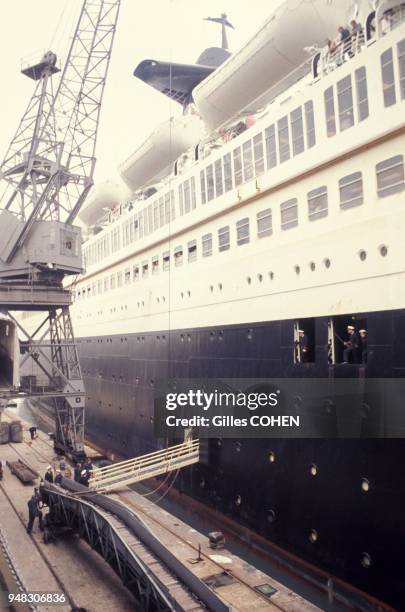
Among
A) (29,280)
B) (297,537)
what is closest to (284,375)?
(297,537)

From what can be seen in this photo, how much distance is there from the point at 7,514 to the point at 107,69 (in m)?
21.5

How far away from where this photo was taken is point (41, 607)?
10.1 m

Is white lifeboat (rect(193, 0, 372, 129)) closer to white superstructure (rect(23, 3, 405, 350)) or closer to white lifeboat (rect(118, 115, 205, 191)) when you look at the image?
white superstructure (rect(23, 3, 405, 350))

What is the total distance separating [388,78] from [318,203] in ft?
9.84

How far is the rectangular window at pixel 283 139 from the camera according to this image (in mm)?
12977

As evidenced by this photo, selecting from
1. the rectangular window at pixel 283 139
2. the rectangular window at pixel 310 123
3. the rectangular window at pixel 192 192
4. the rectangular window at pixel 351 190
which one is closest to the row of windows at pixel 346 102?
the rectangular window at pixel 310 123

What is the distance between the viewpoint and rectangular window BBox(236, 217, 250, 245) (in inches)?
576

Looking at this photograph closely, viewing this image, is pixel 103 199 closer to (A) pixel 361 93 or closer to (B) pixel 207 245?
(B) pixel 207 245

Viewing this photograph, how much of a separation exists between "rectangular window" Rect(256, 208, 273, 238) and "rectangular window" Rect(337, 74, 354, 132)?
10.4 ft

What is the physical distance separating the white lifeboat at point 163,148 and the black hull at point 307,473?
9.51m

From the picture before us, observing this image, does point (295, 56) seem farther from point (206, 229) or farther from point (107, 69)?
point (107, 69)

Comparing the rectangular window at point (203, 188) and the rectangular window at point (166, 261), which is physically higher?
the rectangular window at point (203, 188)

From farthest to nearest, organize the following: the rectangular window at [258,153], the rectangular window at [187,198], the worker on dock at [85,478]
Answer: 1. the rectangular window at [187,198]
2. the worker on dock at [85,478]
3. the rectangular window at [258,153]

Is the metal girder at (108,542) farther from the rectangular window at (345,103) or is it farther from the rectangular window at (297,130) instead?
the rectangular window at (345,103)
